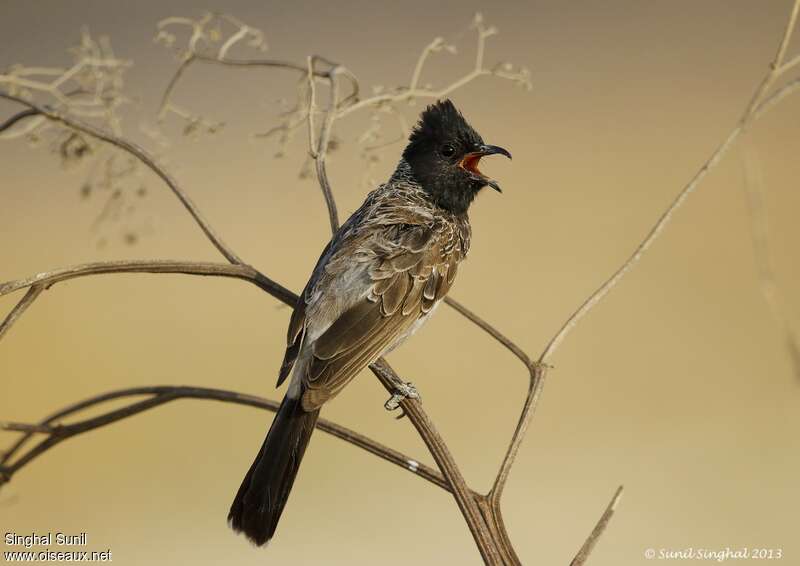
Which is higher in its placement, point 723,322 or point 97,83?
point 723,322

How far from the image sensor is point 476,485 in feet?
Result: 17.1

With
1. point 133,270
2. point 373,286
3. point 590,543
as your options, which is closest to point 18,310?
point 133,270

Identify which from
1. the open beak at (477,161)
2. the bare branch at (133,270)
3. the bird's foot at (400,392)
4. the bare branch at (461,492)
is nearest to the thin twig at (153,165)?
the bare branch at (133,270)

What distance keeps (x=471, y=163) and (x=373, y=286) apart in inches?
30.5

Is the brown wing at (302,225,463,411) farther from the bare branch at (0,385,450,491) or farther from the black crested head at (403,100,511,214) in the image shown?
the bare branch at (0,385,450,491)

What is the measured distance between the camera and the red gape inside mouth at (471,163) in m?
3.50

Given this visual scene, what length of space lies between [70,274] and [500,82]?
7.92 meters

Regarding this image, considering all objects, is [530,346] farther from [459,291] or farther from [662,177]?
[662,177]

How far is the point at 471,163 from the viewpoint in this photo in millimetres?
3543

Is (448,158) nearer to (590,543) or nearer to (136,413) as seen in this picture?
(136,413)

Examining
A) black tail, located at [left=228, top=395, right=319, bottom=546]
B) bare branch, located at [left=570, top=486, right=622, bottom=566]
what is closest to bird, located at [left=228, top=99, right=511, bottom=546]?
black tail, located at [left=228, top=395, right=319, bottom=546]

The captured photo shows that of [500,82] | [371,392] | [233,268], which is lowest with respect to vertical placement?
[233,268]

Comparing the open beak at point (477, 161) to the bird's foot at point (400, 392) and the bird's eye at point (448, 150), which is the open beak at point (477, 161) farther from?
the bird's foot at point (400, 392)

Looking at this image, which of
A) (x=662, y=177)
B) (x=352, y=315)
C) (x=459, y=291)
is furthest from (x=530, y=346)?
(x=352, y=315)
